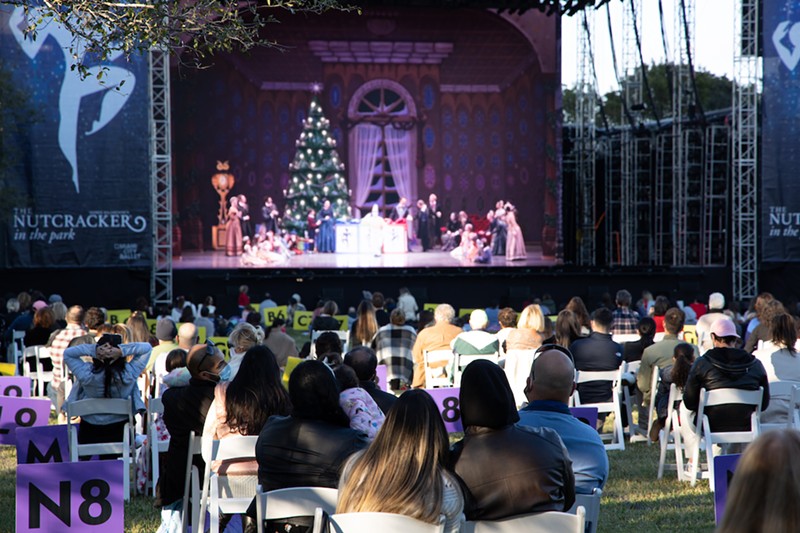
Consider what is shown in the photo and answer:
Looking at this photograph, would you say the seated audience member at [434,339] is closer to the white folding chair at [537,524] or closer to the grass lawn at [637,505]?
the grass lawn at [637,505]

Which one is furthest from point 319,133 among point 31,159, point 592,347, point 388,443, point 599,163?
point 388,443

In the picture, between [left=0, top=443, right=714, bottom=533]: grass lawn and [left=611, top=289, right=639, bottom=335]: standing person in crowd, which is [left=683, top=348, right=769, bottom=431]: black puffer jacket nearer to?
[left=0, top=443, right=714, bottom=533]: grass lawn

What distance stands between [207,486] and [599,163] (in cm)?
2180

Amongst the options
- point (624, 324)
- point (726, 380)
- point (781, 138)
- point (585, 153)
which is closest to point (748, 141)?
point (781, 138)

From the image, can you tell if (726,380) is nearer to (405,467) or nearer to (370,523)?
(405,467)

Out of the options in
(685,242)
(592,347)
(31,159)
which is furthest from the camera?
(685,242)

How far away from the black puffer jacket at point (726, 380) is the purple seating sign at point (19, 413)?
3.94 meters

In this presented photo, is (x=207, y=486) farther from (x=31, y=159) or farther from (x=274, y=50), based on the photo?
(x=274, y=50)

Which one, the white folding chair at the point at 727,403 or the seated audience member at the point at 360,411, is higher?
the seated audience member at the point at 360,411

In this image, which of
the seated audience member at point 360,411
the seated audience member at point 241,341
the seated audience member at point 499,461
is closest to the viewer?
the seated audience member at point 499,461

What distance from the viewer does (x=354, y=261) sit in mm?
21266

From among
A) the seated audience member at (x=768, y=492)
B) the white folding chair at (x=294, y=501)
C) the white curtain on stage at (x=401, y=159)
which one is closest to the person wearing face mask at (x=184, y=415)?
the white folding chair at (x=294, y=501)

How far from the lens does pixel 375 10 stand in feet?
69.4

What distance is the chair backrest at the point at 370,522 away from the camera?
2957 mm
